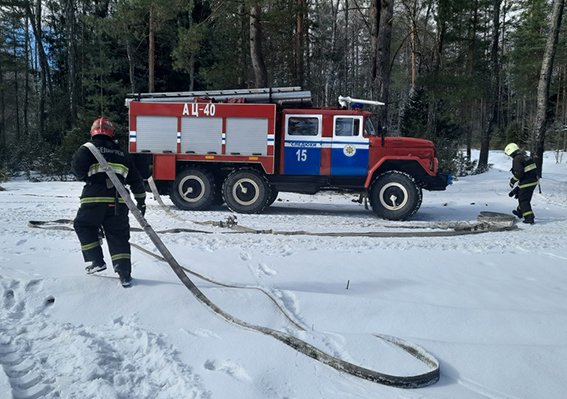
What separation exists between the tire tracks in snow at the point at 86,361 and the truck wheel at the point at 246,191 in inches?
273

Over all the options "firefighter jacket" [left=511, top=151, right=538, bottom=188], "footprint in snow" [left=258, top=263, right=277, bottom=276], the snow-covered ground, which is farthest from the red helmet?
"firefighter jacket" [left=511, top=151, right=538, bottom=188]

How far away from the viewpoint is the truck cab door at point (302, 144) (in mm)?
10484

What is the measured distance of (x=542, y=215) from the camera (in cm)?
1080

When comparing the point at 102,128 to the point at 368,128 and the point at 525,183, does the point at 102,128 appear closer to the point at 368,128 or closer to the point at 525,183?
the point at 368,128

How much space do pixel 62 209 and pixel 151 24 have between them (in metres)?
12.9

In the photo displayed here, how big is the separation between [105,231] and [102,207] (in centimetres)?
27

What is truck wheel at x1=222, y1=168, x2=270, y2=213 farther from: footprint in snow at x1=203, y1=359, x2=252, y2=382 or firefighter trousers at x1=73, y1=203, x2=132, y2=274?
footprint in snow at x1=203, y1=359, x2=252, y2=382

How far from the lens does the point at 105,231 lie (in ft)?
15.2

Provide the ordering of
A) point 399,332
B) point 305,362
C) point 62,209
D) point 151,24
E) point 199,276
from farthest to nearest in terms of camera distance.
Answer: point 151,24 < point 62,209 < point 199,276 < point 399,332 < point 305,362

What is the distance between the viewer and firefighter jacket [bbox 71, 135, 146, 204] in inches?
174

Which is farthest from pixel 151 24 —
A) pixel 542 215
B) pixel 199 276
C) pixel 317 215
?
pixel 199 276

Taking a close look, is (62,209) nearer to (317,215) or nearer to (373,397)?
(317,215)

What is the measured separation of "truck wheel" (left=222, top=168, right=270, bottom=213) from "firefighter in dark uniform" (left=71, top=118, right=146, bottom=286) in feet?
19.6

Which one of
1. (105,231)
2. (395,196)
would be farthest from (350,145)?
(105,231)
